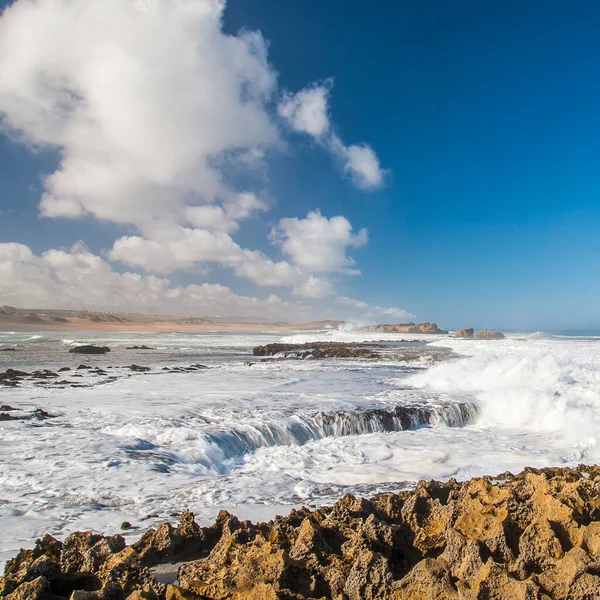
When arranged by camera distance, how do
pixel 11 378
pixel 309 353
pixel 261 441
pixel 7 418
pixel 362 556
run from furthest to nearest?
pixel 309 353
pixel 11 378
pixel 7 418
pixel 261 441
pixel 362 556

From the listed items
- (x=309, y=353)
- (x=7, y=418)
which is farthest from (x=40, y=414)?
(x=309, y=353)

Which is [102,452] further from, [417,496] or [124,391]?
[124,391]

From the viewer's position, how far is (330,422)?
10609 mm

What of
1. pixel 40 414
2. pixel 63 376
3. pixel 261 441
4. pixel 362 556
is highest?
pixel 362 556

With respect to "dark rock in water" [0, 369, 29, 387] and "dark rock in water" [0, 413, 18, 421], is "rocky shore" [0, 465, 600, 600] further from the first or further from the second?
"dark rock in water" [0, 369, 29, 387]

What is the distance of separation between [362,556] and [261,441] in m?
6.67

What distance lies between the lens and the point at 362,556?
2.88 m

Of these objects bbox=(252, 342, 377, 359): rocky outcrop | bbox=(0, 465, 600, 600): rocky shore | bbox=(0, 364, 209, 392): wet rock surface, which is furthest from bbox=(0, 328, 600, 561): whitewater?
bbox=(252, 342, 377, 359): rocky outcrop

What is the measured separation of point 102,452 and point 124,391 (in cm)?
731

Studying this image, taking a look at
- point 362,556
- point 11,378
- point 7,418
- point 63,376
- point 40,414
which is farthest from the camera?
point 63,376

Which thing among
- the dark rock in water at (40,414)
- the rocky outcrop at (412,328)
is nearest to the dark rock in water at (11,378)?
the dark rock in water at (40,414)

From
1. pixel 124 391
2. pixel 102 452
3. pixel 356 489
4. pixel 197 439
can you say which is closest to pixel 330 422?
pixel 197 439

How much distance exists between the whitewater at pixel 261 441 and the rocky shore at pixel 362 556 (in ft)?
4.13

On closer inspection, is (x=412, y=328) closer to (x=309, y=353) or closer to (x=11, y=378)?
(x=309, y=353)
